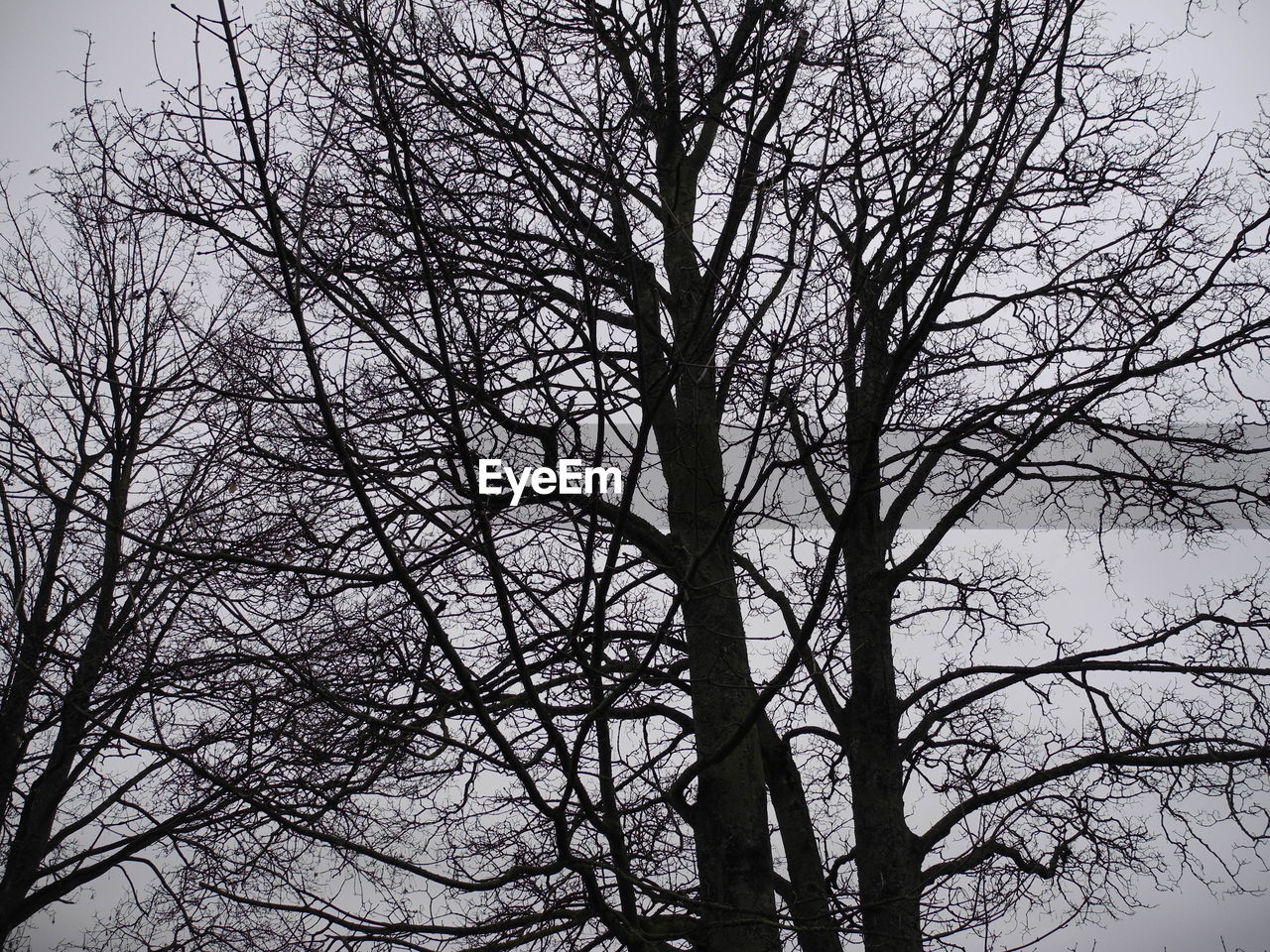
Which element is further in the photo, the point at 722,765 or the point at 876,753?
the point at 876,753

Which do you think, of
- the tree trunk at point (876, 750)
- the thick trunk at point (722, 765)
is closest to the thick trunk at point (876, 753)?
the tree trunk at point (876, 750)

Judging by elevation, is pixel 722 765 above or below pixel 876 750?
below

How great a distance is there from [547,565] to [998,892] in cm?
285

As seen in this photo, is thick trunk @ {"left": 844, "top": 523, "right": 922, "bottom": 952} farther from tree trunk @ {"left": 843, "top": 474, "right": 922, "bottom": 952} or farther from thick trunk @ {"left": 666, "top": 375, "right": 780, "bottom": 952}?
thick trunk @ {"left": 666, "top": 375, "right": 780, "bottom": 952}

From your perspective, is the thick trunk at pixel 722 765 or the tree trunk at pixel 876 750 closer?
the thick trunk at pixel 722 765

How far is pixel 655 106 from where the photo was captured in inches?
116

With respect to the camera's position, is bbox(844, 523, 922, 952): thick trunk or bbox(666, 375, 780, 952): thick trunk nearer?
bbox(666, 375, 780, 952): thick trunk

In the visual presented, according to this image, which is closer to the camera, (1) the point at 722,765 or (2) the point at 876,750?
(1) the point at 722,765

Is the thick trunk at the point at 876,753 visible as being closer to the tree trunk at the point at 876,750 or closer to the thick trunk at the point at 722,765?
the tree trunk at the point at 876,750

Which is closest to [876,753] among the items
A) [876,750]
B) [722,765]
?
[876,750]

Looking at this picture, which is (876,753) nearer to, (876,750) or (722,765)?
(876,750)

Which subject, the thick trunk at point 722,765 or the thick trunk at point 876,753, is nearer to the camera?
the thick trunk at point 722,765

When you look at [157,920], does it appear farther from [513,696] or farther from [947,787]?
[947,787]

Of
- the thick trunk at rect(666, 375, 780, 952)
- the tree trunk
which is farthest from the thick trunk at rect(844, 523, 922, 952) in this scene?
the thick trunk at rect(666, 375, 780, 952)
